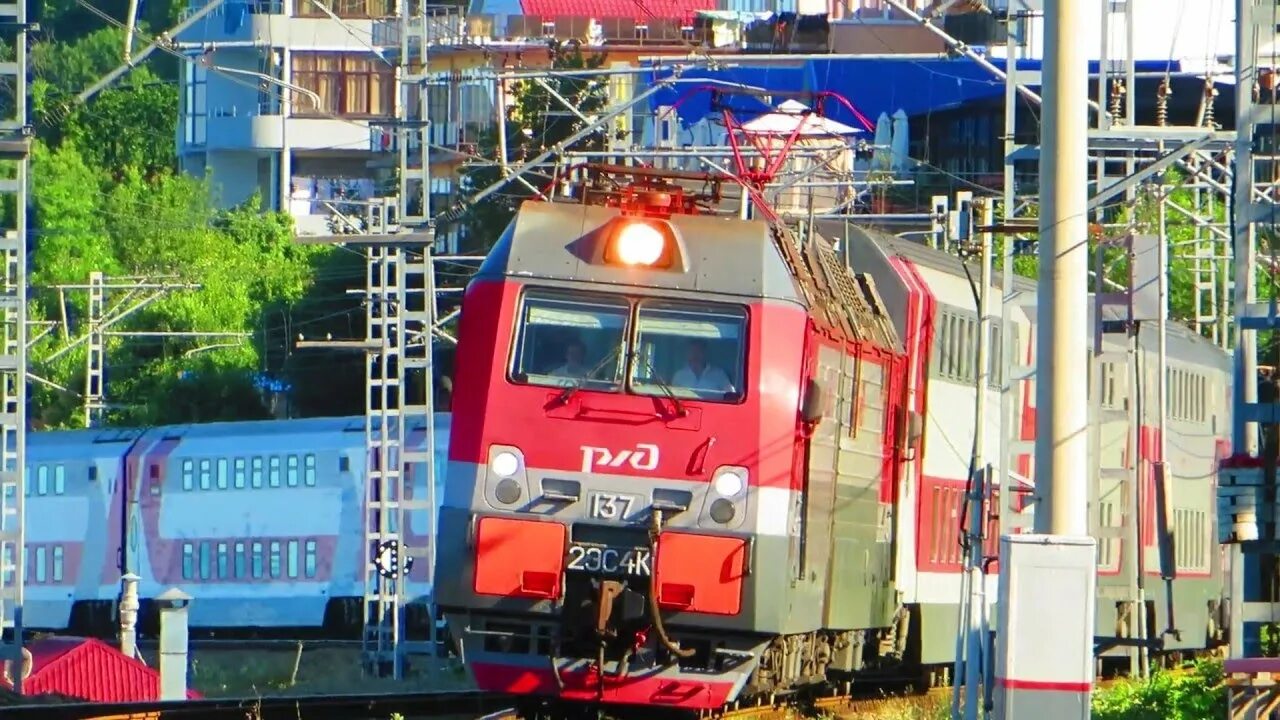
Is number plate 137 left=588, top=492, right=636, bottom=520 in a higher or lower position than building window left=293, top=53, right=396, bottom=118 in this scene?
lower

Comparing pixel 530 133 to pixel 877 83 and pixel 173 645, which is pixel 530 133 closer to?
pixel 877 83

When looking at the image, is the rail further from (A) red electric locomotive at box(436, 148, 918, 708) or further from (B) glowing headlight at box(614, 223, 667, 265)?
(B) glowing headlight at box(614, 223, 667, 265)

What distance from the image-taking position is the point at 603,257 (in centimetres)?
1505

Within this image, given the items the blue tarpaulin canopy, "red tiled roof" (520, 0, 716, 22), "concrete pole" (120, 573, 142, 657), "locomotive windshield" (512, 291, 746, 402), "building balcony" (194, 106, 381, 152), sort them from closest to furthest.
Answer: "locomotive windshield" (512, 291, 746, 402)
"concrete pole" (120, 573, 142, 657)
the blue tarpaulin canopy
"red tiled roof" (520, 0, 716, 22)
"building balcony" (194, 106, 381, 152)

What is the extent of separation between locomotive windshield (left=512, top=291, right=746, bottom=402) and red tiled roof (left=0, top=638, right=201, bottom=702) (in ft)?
28.1

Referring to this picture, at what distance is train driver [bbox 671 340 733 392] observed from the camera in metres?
14.9

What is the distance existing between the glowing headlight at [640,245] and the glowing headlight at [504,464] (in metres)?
1.36

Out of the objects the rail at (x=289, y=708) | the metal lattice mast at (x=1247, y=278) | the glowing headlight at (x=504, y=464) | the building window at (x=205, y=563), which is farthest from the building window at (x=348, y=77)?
the metal lattice mast at (x=1247, y=278)

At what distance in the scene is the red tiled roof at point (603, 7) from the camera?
192 feet

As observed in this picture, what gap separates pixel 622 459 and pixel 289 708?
301 cm

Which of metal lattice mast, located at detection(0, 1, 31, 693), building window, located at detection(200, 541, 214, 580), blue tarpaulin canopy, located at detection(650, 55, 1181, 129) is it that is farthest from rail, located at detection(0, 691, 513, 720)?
blue tarpaulin canopy, located at detection(650, 55, 1181, 129)

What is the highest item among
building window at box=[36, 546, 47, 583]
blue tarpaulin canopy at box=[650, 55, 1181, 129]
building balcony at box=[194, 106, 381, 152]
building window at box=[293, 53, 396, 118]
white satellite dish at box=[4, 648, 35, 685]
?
building window at box=[293, 53, 396, 118]

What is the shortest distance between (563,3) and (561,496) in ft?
156

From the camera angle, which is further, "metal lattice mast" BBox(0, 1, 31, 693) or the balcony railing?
the balcony railing
